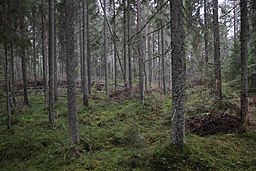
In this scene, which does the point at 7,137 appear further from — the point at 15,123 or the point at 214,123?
the point at 214,123

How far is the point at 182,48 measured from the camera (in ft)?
24.2

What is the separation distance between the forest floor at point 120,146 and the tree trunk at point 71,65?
23.0 inches

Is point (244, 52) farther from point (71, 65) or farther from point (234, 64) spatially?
point (234, 64)

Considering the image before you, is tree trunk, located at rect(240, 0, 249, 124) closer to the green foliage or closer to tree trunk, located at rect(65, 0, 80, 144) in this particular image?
tree trunk, located at rect(65, 0, 80, 144)

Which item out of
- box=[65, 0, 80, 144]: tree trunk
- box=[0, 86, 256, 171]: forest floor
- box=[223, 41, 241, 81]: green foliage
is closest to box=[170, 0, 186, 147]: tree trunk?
box=[0, 86, 256, 171]: forest floor

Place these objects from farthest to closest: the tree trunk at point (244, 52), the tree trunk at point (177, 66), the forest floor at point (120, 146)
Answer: the tree trunk at point (244, 52) → the forest floor at point (120, 146) → the tree trunk at point (177, 66)

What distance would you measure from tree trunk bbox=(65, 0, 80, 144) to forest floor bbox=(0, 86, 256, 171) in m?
0.58

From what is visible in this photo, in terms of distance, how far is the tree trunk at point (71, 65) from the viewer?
8.92 meters

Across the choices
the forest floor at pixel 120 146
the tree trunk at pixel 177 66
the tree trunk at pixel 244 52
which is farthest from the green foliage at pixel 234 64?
the tree trunk at pixel 177 66

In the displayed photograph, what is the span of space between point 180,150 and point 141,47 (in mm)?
10388

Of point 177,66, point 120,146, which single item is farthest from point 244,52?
point 120,146

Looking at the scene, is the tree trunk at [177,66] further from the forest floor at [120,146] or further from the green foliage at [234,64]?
the green foliage at [234,64]

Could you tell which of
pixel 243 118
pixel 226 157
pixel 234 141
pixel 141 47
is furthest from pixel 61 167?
pixel 141 47

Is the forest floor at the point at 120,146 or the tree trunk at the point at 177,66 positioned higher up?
the tree trunk at the point at 177,66
